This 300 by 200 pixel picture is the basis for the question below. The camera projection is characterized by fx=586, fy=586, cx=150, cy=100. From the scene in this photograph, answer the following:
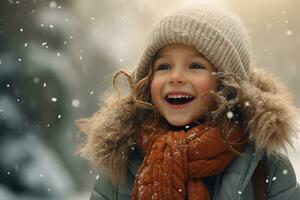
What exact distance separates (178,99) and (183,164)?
311mm

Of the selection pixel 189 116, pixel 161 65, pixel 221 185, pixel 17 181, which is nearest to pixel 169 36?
pixel 161 65

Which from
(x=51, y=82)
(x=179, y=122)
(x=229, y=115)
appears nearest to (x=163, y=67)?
(x=179, y=122)

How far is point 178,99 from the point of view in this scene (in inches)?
101

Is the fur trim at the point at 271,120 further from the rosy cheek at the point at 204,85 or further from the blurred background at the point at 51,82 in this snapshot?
the blurred background at the point at 51,82

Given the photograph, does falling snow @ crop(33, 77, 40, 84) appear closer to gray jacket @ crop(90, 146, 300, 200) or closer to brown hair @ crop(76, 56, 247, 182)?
brown hair @ crop(76, 56, 247, 182)

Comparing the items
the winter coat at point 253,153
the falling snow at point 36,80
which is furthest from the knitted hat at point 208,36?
the falling snow at point 36,80

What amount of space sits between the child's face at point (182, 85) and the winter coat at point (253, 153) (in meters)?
0.16

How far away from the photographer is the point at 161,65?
8.73ft

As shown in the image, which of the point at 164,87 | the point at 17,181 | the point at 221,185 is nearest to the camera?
the point at 221,185

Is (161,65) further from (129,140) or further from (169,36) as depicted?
(129,140)

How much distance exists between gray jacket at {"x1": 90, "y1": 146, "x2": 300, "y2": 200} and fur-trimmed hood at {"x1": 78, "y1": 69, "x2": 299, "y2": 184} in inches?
2.7

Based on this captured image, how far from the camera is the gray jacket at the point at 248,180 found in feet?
7.77

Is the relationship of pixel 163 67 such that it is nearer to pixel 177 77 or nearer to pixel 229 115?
pixel 177 77

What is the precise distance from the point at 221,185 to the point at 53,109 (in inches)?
225
